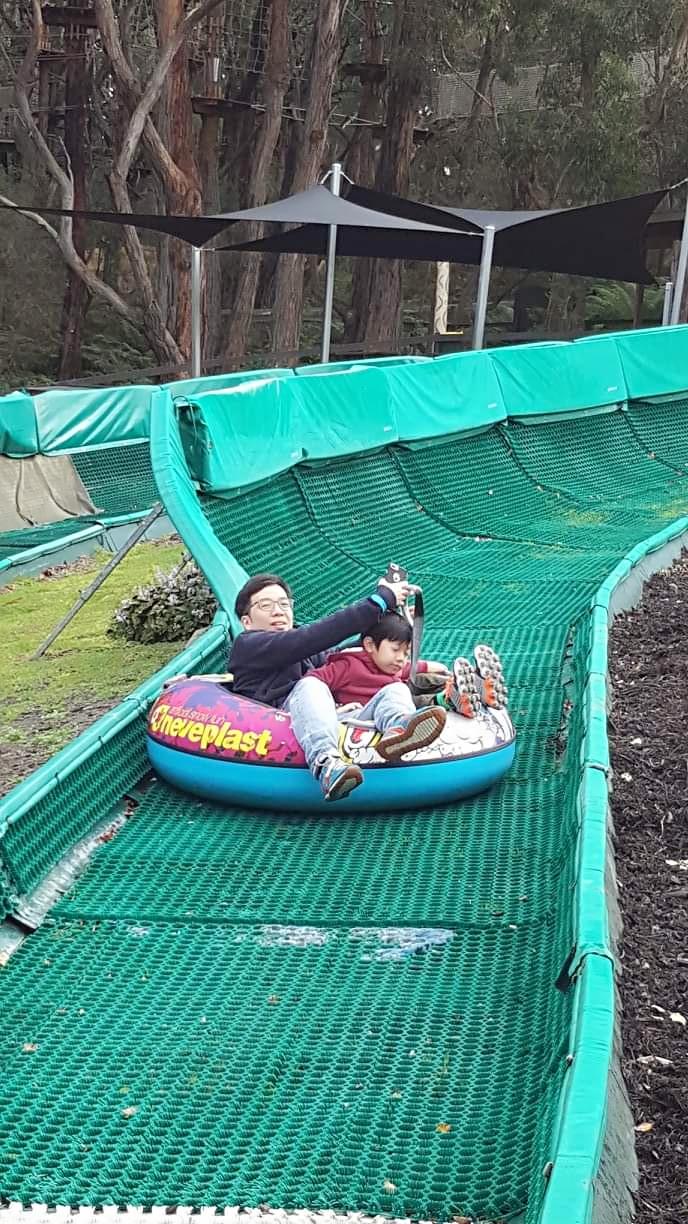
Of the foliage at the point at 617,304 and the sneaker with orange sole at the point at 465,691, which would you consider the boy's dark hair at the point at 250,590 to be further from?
the foliage at the point at 617,304

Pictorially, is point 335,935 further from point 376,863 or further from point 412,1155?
point 412,1155

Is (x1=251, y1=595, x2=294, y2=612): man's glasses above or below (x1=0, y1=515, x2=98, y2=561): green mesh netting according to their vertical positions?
above

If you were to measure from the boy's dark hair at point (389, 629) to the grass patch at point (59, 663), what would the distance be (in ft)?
6.67

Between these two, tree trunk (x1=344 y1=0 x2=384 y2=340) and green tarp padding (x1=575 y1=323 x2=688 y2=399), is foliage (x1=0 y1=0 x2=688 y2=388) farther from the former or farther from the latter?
green tarp padding (x1=575 y1=323 x2=688 y2=399)

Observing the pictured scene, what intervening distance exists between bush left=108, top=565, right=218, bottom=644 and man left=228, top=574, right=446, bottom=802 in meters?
3.39

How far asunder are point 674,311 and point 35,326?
17.8 m

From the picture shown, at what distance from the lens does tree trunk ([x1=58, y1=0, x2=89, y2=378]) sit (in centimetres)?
2642

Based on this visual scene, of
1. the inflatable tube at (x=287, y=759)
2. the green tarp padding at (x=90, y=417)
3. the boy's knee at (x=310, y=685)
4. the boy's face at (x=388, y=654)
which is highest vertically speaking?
the boy's face at (x=388, y=654)

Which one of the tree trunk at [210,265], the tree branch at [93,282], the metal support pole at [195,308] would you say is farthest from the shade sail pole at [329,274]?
the tree branch at [93,282]

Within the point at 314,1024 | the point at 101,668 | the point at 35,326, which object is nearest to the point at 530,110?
the point at 35,326

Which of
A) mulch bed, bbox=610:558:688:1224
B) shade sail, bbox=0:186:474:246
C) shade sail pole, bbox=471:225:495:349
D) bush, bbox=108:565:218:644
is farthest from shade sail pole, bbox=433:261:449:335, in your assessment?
mulch bed, bbox=610:558:688:1224

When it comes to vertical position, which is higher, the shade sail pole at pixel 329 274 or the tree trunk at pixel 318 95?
the tree trunk at pixel 318 95

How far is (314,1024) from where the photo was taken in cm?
387

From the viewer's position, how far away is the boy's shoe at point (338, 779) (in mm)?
4969
